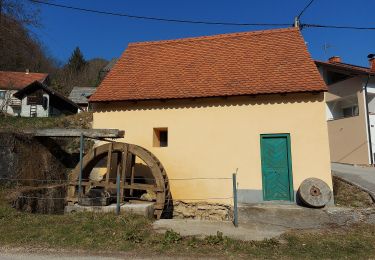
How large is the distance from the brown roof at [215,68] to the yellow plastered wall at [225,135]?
1.15 feet

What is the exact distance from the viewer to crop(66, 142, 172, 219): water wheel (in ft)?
32.3

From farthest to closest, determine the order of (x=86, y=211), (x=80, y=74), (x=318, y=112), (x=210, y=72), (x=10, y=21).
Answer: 1. (x=80, y=74)
2. (x=10, y=21)
3. (x=210, y=72)
4. (x=318, y=112)
5. (x=86, y=211)

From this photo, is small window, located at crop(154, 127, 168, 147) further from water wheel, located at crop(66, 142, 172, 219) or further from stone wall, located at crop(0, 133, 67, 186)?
stone wall, located at crop(0, 133, 67, 186)

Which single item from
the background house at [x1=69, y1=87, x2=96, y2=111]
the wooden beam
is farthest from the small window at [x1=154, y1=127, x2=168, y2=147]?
the background house at [x1=69, y1=87, x2=96, y2=111]

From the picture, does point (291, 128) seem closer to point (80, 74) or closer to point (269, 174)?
point (269, 174)

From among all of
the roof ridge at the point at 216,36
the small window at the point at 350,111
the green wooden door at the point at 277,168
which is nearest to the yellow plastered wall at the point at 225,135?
the green wooden door at the point at 277,168

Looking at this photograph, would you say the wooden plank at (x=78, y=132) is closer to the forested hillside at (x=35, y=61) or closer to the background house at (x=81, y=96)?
the forested hillside at (x=35, y=61)

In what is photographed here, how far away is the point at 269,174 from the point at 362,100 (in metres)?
11.3

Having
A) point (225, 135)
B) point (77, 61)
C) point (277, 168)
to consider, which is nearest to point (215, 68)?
point (225, 135)

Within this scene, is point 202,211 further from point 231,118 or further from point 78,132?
point 78,132

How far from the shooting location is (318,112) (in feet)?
32.7

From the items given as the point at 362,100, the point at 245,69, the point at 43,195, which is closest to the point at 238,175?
the point at 245,69

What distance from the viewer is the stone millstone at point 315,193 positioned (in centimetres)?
902

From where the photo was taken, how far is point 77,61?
6259 cm
